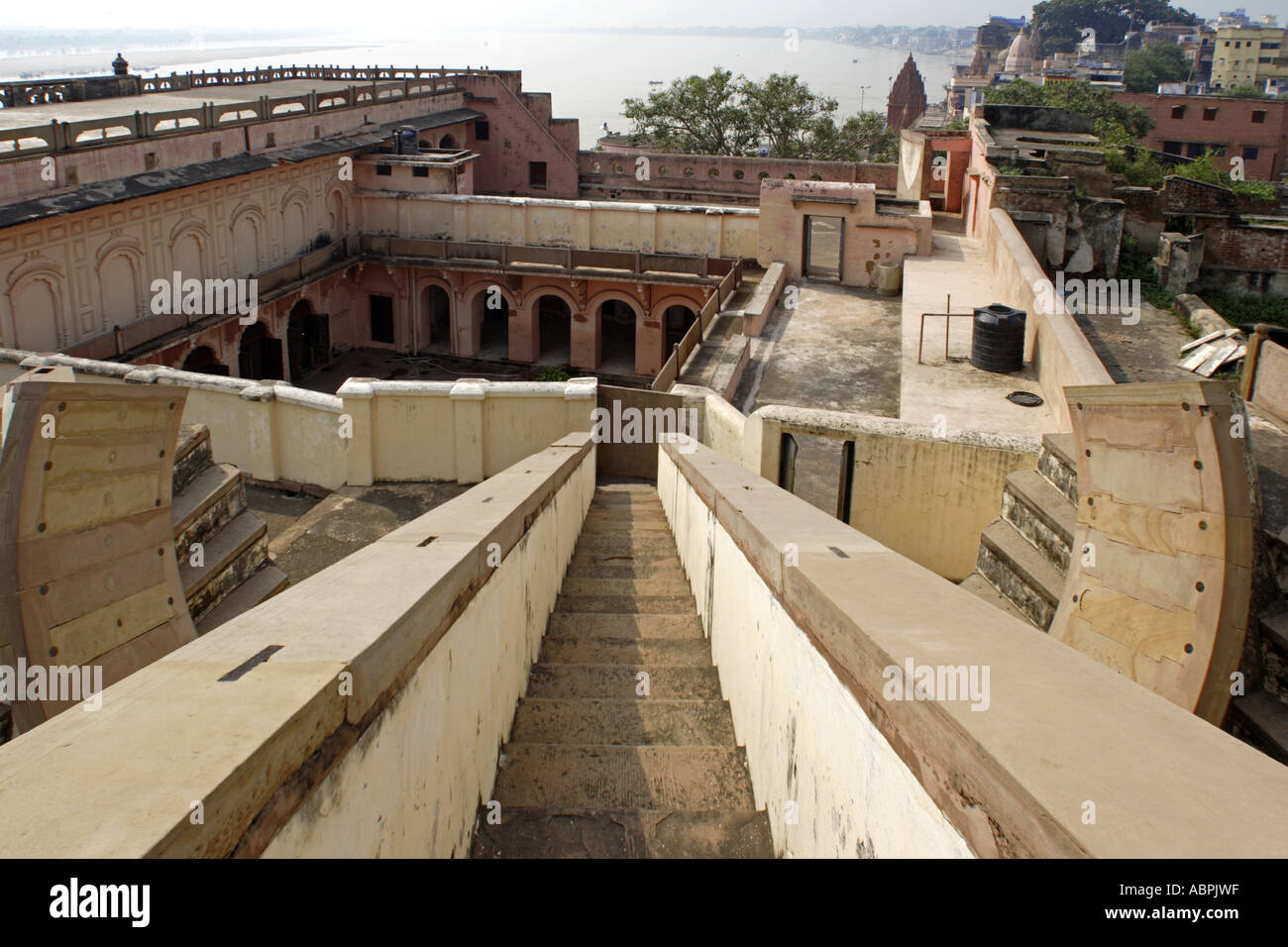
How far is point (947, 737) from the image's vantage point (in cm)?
275

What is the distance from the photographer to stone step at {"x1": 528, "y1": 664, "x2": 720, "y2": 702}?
6375 mm

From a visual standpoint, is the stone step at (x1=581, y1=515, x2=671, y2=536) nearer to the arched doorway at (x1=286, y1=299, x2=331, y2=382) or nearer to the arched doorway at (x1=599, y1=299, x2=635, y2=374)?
the arched doorway at (x1=599, y1=299, x2=635, y2=374)

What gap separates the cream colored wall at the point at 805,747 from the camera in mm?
3062

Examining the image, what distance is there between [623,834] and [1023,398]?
12779 mm

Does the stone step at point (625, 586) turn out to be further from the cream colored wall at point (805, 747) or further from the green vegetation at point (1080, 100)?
the green vegetation at point (1080, 100)

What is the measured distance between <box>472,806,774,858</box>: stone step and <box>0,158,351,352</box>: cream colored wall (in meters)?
21.9

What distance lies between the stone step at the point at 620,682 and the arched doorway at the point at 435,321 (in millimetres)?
32203

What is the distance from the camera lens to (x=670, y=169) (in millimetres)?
44125

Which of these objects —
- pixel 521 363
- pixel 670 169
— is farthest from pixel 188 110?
pixel 670 169

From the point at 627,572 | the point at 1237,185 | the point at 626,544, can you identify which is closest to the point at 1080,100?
the point at 1237,185

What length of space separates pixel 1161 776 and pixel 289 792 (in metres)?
2.13

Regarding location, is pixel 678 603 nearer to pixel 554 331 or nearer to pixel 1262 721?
pixel 1262 721

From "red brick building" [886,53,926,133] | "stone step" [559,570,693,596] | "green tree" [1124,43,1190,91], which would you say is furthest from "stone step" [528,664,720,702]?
"green tree" [1124,43,1190,91]

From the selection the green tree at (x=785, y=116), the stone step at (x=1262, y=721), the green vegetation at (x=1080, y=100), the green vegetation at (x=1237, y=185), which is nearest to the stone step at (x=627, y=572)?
the stone step at (x=1262, y=721)
